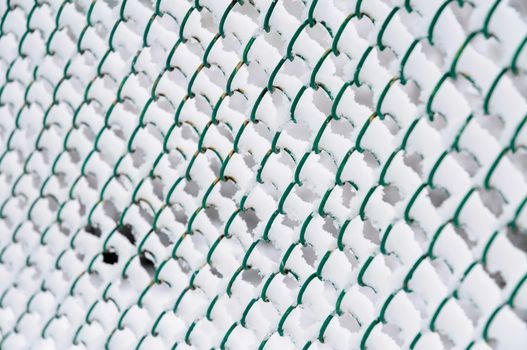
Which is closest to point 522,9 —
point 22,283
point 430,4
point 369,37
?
point 430,4

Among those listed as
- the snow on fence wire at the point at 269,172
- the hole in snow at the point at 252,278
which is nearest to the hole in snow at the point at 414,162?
the snow on fence wire at the point at 269,172

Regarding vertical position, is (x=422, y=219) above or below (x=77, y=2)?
below

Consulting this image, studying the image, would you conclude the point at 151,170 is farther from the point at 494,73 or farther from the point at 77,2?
the point at 494,73

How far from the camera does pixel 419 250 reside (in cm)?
161

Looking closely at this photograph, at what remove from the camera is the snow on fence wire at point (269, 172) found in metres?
1.49

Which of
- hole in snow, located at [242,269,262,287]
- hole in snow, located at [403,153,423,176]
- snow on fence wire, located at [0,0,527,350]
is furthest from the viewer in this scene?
hole in snow, located at [242,269,262,287]

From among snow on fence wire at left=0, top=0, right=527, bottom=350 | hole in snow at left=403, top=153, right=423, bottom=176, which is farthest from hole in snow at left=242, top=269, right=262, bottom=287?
snow on fence wire at left=0, top=0, right=527, bottom=350

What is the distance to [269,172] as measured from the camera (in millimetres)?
1813

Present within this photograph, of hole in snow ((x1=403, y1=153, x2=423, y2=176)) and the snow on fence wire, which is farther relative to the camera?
hole in snow ((x1=403, y1=153, x2=423, y2=176))

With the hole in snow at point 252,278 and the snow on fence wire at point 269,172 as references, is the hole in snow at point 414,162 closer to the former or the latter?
the snow on fence wire at point 269,172

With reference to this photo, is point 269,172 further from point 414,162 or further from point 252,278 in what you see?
point 252,278

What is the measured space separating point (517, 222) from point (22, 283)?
150cm

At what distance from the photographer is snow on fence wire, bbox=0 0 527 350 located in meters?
1.49

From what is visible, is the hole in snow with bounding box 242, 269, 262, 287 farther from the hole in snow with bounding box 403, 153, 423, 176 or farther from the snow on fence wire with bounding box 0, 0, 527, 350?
the snow on fence wire with bounding box 0, 0, 527, 350
